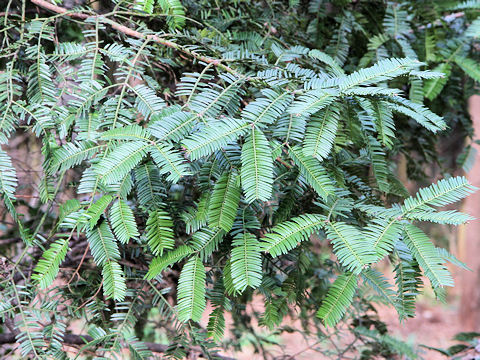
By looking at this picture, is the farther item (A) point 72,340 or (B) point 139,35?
(A) point 72,340

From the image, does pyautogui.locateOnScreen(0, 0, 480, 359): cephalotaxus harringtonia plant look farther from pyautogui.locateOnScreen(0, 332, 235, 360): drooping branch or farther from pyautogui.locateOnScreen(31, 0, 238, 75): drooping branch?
pyautogui.locateOnScreen(0, 332, 235, 360): drooping branch

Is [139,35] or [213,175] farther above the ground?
[139,35]

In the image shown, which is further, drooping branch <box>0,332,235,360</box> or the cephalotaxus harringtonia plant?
drooping branch <box>0,332,235,360</box>

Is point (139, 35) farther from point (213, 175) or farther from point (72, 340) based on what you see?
point (72, 340)

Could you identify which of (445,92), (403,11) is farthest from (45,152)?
(445,92)

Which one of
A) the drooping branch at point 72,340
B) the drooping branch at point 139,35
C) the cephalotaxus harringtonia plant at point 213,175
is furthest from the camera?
the drooping branch at point 72,340

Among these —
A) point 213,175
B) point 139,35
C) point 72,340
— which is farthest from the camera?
point 72,340

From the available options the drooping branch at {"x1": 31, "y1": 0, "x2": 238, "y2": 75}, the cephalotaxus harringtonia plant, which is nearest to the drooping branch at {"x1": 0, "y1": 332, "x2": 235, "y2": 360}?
the cephalotaxus harringtonia plant

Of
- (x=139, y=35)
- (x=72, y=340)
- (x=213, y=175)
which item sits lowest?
(x=72, y=340)

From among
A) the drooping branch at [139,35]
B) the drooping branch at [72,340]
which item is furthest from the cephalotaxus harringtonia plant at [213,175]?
the drooping branch at [72,340]

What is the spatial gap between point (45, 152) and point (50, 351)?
1.82ft

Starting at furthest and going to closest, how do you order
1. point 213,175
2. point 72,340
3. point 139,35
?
point 72,340 → point 139,35 → point 213,175

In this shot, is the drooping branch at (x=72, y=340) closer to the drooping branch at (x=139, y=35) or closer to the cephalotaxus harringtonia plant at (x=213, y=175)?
the cephalotaxus harringtonia plant at (x=213, y=175)

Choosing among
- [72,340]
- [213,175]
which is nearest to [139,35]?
[213,175]
